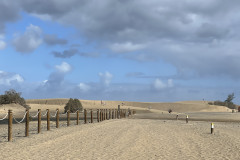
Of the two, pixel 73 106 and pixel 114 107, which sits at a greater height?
pixel 73 106

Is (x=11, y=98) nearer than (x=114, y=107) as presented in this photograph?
Yes

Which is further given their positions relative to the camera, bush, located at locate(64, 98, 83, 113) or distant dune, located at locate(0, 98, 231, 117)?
bush, located at locate(64, 98, 83, 113)

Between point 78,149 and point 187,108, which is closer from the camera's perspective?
point 78,149

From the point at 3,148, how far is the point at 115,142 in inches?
178

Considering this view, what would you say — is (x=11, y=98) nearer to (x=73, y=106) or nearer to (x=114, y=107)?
(x=73, y=106)

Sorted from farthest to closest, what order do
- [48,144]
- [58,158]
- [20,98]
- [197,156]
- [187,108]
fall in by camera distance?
[187,108] → [20,98] → [48,144] → [197,156] → [58,158]

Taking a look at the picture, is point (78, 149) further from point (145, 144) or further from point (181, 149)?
point (181, 149)

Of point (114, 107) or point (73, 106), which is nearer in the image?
point (73, 106)

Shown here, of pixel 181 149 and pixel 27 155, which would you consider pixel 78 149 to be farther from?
pixel 181 149

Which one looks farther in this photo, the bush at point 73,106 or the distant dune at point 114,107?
the bush at point 73,106

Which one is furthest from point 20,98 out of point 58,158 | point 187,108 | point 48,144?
point 187,108

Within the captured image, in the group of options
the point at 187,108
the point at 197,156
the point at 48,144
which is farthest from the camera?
the point at 187,108

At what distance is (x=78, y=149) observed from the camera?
1205 centimetres

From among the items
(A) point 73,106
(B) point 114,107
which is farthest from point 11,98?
(B) point 114,107
